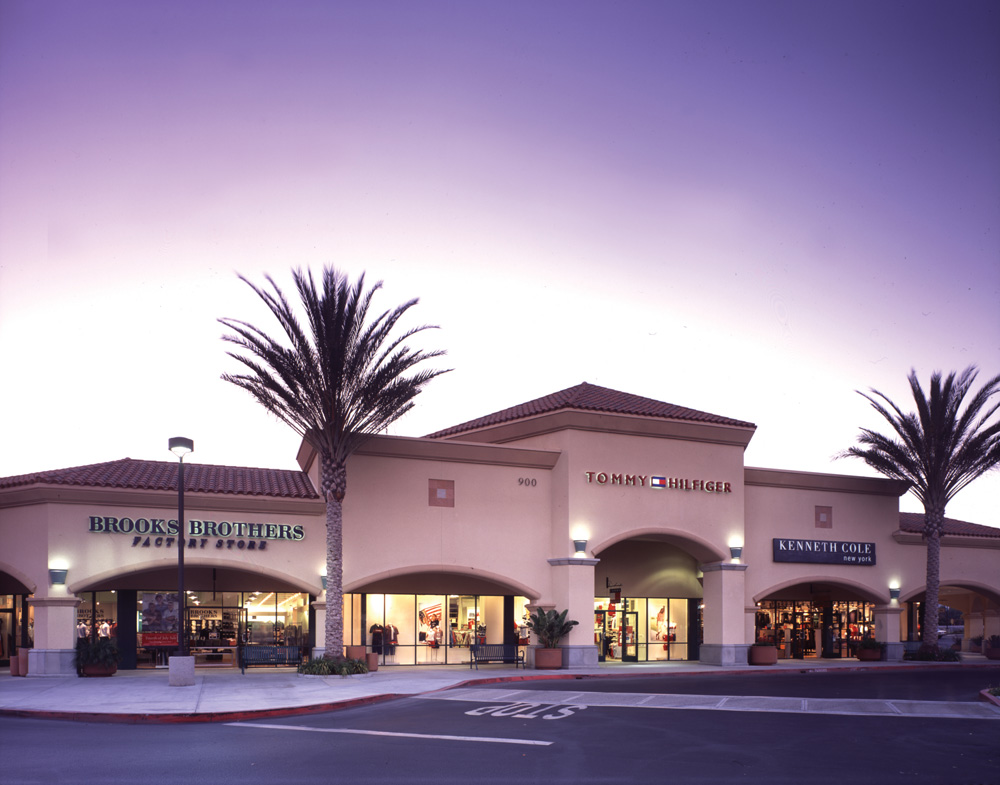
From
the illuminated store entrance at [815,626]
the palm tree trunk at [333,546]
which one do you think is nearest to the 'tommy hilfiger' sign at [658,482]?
the illuminated store entrance at [815,626]

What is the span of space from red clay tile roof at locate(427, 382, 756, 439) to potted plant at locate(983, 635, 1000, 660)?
17279 mm

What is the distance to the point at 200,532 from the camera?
2853 centimetres

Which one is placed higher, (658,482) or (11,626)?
(658,482)

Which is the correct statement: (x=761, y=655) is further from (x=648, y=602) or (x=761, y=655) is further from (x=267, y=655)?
(x=267, y=655)

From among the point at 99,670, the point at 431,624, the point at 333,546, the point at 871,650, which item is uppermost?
the point at 333,546

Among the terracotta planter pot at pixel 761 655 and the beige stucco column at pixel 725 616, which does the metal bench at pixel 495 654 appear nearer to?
the beige stucco column at pixel 725 616

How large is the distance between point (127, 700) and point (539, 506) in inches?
599

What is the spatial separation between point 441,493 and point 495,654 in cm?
519

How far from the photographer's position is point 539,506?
107 ft

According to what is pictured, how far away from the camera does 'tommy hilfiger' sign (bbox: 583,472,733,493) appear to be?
32.6 meters

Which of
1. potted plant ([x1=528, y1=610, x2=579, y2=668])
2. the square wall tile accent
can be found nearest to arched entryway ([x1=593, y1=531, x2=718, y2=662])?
potted plant ([x1=528, y1=610, x2=579, y2=668])

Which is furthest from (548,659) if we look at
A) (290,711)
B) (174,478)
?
(290,711)

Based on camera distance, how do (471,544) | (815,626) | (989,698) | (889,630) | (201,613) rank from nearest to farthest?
(989,698), (471,544), (201,613), (889,630), (815,626)

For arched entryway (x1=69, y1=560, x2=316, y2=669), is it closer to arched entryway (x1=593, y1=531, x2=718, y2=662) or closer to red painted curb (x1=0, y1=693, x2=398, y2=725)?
red painted curb (x1=0, y1=693, x2=398, y2=725)
